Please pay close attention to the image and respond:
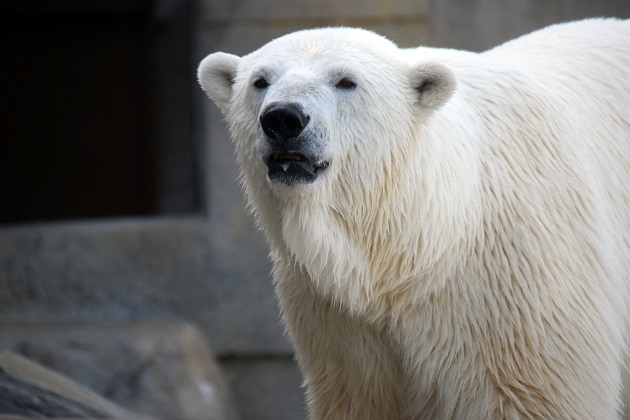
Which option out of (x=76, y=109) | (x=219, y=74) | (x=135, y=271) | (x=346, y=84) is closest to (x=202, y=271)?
(x=135, y=271)

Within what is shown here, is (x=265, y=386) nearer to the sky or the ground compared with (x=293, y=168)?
nearer to the ground

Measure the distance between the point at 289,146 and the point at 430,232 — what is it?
49 cm

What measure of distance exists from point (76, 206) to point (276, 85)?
4.80 meters

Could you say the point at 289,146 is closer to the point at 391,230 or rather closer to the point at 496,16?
the point at 391,230

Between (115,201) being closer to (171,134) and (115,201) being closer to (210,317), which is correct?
(171,134)

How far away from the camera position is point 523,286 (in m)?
2.56

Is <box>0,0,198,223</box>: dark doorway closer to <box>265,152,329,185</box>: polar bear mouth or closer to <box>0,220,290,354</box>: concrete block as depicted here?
<box>0,220,290,354</box>: concrete block

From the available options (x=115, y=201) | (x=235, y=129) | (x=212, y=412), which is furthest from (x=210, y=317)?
(x=235, y=129)

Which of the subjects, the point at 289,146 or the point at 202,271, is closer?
the point at 289,146

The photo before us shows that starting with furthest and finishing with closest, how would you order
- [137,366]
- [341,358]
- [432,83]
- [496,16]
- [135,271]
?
1. [135,271]
2. [496,16]
3. [137,366]
4. [341,358]
5. [432,83]

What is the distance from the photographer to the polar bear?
2.53 meters

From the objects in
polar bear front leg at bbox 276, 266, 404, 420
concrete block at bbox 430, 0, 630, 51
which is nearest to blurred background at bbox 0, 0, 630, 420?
concrete block at bbox 430, 0, 630, 51

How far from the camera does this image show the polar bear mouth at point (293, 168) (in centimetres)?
246

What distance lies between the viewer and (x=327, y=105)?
248 centimetres
